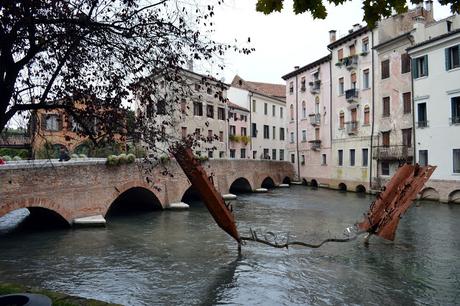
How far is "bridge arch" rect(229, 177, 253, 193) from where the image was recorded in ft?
124

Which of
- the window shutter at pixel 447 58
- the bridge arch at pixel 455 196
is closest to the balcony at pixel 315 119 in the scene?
the window shutter at pixel 447 58

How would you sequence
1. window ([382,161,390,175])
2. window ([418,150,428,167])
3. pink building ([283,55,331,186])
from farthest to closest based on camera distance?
pink building ([283,55,331,186])
window ([382,161,390,175])
window ([418,150,428,167])

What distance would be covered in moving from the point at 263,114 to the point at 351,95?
18129mm

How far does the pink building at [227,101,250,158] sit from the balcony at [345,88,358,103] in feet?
45.0

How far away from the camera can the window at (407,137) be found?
1155 inches

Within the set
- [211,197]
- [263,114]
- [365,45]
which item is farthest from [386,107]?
[211,197]

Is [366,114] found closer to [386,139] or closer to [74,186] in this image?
[386,139]

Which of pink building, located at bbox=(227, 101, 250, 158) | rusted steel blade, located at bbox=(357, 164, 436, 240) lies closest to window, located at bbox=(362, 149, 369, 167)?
pink building, located at bbox=(227, 101, 250, 158)

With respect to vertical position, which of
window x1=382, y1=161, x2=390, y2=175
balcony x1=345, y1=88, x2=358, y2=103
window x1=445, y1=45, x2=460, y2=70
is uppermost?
window x1=445, y1=45, x2=460, y2=70

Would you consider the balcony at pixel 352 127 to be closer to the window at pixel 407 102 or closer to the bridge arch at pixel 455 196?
the window at pixel 407 102

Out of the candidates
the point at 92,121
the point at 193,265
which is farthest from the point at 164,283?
the point at 92,121

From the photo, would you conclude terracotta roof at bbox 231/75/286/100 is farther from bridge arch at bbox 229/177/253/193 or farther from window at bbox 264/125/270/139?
bridge arch at bbox 229/177/253/193

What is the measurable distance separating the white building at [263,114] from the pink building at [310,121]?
4.71 metres

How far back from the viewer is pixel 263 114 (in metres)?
52.5
